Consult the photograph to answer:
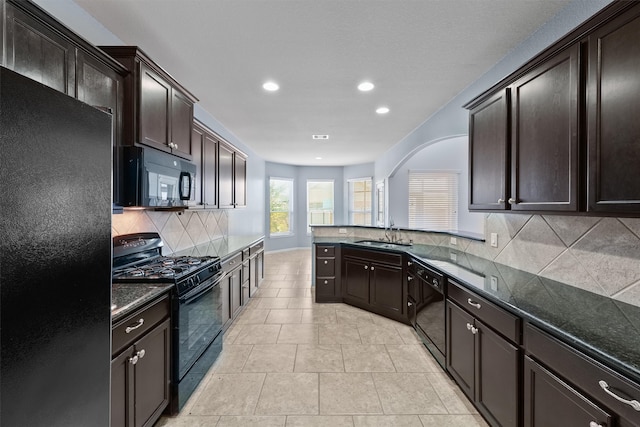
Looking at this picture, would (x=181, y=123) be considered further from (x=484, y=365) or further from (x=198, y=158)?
(x=484, y=365)

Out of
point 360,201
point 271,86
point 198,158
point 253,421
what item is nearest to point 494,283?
point 253,421

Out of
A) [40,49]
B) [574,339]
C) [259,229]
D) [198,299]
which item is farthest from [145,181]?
[259,229]

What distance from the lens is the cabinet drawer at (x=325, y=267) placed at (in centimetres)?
425

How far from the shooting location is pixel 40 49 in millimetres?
1329

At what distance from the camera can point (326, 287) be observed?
14.0 feet

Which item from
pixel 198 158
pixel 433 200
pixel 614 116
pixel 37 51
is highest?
pixel 37 51

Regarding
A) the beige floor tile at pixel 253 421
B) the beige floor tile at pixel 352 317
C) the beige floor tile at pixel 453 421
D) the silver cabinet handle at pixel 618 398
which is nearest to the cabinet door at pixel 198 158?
the beige floor tile at pixel 253 421

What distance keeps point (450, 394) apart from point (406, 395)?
349 mm

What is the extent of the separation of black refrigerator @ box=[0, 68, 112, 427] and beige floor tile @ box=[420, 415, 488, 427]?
189cm

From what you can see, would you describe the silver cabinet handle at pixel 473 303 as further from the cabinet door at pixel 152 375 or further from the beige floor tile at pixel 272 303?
the beige floor tile at pixel 272 303

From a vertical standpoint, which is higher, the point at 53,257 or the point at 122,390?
the point at 53,257

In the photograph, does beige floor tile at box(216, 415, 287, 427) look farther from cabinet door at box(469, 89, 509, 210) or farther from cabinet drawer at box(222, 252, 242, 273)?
cabinet door at box(469, 89, 509, 210)

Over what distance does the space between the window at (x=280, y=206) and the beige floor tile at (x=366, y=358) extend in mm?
5724

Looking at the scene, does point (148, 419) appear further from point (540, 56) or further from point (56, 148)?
point (540, 56)
